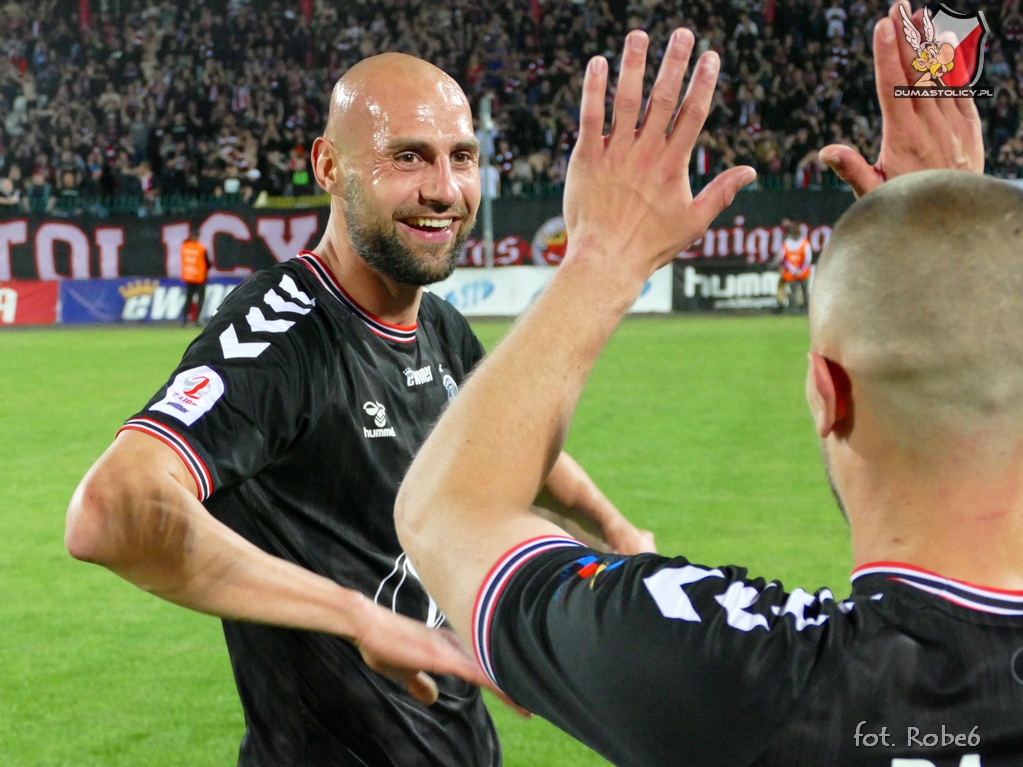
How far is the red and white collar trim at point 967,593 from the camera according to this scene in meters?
1.35

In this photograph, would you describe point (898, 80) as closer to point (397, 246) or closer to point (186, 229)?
point (397, 246)

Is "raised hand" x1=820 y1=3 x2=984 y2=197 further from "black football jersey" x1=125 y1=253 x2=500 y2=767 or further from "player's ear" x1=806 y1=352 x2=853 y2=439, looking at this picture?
"black football jersey" x1=125 y1=253 x2=500 y2=767

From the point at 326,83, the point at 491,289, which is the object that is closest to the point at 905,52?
the point at 491,289

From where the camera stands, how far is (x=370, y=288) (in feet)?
10.4

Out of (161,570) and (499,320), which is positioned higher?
(161,570)

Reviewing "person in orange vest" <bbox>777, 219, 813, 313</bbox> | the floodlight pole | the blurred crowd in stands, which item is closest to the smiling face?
"person in orange vest" <bbox>777, 219, 813, 313</bbox>

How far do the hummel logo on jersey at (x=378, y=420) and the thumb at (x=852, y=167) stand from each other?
1300 millimetres

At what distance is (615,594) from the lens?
136cm

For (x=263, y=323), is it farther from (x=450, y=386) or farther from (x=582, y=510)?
(x=582, y=510)

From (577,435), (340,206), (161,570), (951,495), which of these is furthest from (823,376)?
(577,435)

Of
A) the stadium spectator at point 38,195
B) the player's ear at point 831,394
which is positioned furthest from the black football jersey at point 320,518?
the stadium spectator at point 38,195

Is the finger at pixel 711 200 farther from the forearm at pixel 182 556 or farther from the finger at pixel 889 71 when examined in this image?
the forearm at pixel 182 556

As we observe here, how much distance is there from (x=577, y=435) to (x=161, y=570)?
8.90 m

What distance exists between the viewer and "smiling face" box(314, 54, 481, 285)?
325 cm
